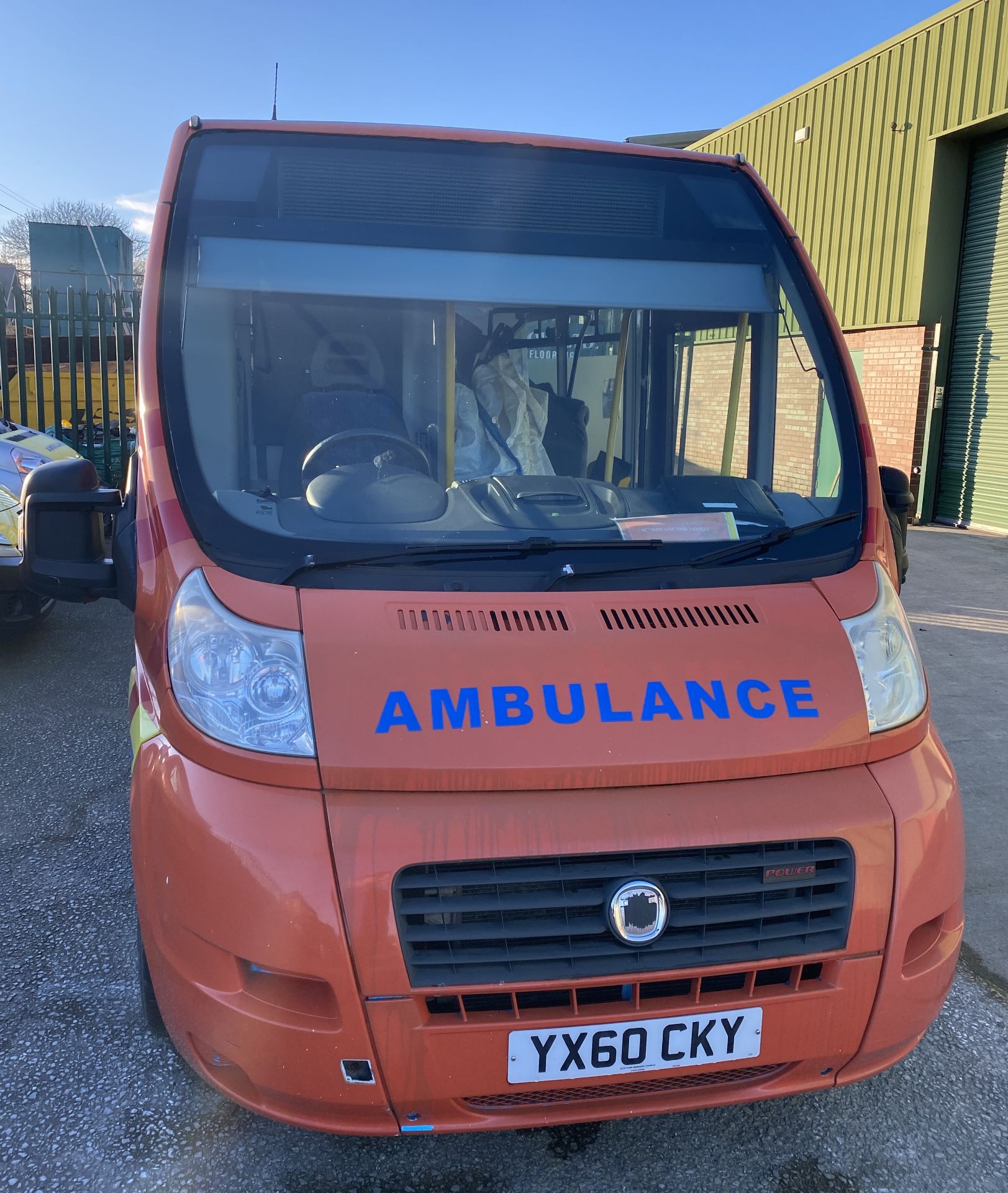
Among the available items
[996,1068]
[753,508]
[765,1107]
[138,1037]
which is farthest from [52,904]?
[996,1068]

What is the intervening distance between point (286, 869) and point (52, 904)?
184 centimetres

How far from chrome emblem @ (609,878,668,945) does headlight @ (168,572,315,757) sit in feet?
2.11

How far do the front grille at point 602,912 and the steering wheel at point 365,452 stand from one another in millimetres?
1146

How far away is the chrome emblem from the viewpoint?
177 cm

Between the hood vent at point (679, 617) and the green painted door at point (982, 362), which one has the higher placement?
the green painted door at point (982, 362)

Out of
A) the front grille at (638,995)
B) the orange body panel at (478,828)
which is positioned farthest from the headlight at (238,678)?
the front grille at (638,995)

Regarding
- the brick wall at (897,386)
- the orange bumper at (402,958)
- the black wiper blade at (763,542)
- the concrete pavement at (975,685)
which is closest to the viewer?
the orange bumper at (402,958)

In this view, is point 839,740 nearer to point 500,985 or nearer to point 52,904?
point 500,985

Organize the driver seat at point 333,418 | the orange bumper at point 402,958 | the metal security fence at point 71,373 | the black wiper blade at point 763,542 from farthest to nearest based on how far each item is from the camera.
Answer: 1. the metal security fence at point 71,373
2. the driver seat at point 333,418
3. the black wiper blade at point 763,542
4. the orange bumper at point 402,958

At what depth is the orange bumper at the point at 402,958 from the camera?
1.74 metres

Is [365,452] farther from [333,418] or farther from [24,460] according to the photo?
[24,460]

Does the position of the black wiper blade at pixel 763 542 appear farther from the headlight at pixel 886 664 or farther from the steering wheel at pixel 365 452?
the steering wheel at pixel 365 452

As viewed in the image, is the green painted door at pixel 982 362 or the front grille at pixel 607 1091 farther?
the green painted door at pixel 982 362

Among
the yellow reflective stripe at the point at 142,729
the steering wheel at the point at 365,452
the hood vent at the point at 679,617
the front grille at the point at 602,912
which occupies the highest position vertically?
the steering wheel at the point at 365,452
